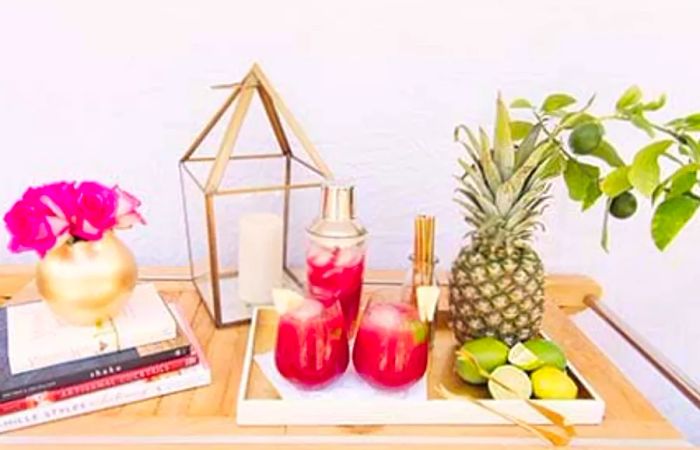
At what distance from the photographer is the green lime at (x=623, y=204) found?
0.89 metres

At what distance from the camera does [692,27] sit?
3.64 ft

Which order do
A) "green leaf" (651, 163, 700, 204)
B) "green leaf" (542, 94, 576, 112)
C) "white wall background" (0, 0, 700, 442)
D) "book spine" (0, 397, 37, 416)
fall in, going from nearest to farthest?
1. "book spine" (0, 397, 37, 416)
2. "green leaf" (651, 163, 700, 204)
3. "green leaf" (542, 94, 576, 112)
4. "white wall background" (0, 0, 700, 442)

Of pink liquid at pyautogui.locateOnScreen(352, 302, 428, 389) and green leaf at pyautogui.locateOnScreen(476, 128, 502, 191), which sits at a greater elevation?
green leaf at pyautogui.locateOnScreen(476, 128, 502, 191)

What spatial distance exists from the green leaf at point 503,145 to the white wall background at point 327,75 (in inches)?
11.8

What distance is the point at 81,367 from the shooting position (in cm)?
74

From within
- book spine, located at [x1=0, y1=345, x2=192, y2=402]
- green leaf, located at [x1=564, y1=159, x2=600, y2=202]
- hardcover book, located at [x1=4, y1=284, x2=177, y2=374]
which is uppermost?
green leaf, located at [x1=564, y1=159, x2=600, y2=202]

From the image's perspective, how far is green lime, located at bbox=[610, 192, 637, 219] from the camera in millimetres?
894

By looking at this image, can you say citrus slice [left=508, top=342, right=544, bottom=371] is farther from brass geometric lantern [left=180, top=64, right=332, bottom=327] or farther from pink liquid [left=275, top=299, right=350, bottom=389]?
brass geometric lantern [left=180, top=64, right=332, bottom=327]

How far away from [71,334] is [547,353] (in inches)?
22.4

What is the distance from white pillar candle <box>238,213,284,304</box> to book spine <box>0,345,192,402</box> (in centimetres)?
20

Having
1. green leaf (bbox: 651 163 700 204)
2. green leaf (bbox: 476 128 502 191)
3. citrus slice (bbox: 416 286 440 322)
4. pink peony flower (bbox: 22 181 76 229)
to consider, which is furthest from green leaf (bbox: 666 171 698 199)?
pink peony flower (bbox: 22 181 76 229)

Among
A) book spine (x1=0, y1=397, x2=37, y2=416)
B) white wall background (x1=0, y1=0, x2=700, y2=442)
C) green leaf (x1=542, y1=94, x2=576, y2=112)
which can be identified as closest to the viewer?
book spine (x1=0, y1=397, x2=37, y2=416)

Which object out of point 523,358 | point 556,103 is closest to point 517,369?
point 523,358

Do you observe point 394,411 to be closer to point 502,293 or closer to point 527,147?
point 502,293
